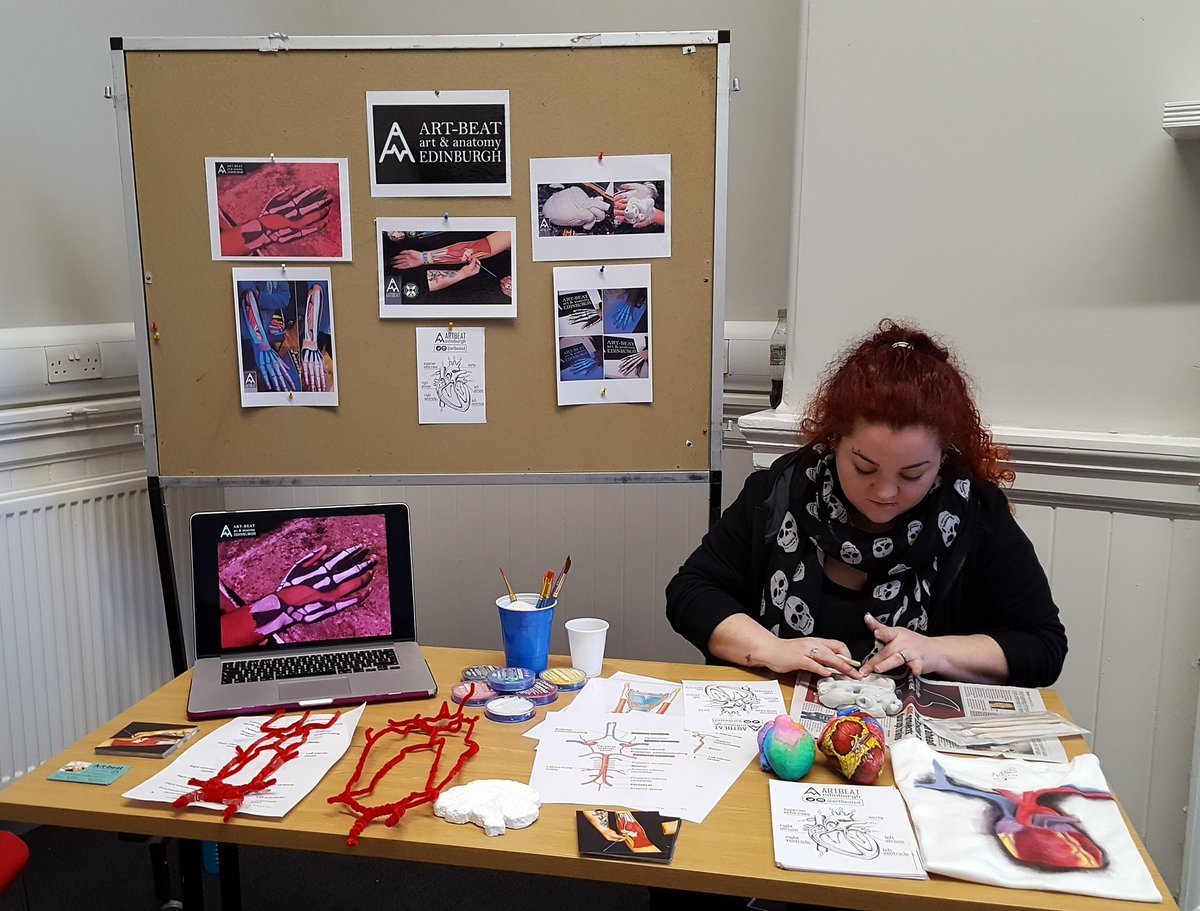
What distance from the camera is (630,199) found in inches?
69.8

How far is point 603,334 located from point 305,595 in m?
0.75

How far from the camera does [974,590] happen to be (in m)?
1.50

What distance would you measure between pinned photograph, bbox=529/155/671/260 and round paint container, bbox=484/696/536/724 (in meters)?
0.89

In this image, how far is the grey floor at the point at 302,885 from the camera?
1.97m

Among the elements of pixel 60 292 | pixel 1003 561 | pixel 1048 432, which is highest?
pixel 60 292

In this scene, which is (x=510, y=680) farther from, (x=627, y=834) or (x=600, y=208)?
(x=600, y=208)

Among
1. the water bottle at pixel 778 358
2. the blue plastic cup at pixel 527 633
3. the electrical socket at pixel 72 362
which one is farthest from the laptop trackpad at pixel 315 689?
the water bottle at pixel 778 358

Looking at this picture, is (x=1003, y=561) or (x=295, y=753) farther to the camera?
(x=1003, y=561)

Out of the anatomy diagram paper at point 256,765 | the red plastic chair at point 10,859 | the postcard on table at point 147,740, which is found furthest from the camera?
the red plastic chair at point 10,859

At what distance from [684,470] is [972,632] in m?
0.62

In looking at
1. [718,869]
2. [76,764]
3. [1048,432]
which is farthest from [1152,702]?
[76,764]

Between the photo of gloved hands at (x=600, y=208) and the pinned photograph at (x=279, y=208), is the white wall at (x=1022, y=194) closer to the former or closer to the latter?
the photo of gloved hands at (x=600, y=208)

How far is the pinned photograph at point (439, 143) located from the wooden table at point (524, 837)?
1.06 m

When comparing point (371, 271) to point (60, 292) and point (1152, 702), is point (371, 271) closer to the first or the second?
point (60, 292)
